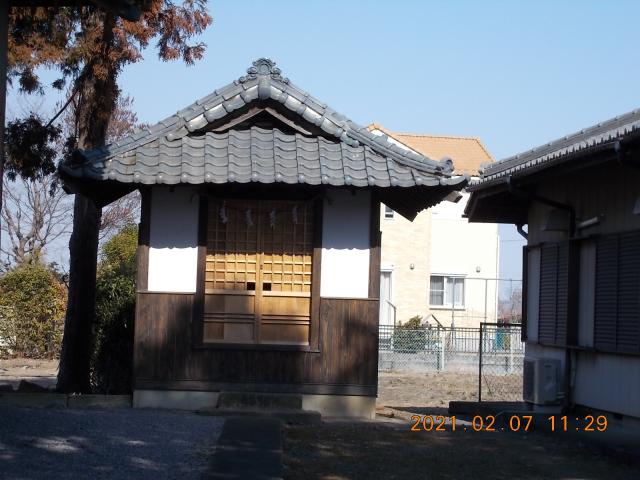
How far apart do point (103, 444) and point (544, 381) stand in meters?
6.59

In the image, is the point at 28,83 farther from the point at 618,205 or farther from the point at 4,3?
the point at 618,205

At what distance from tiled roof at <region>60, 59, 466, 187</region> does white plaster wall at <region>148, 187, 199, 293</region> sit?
61 cm

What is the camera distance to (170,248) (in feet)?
42.2

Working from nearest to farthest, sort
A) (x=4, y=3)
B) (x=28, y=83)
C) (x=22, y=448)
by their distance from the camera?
(x=22, y=448) < (x=4, y=3) < (x=28, y=83)

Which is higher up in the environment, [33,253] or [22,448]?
[33,253]

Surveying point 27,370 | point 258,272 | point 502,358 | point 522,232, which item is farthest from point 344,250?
point 27,370

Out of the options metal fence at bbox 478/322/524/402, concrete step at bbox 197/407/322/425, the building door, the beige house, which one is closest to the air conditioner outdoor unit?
concrete step at bbox 197/407/322/425

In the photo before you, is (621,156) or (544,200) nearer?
(621,156)

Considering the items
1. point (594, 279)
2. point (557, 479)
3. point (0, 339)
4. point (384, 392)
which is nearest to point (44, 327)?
point (0, 339)

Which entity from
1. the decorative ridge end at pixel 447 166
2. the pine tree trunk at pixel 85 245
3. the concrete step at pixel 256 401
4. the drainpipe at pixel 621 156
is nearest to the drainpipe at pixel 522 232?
the decorative ridge end at pixel 447 166

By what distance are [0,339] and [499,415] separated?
65.4ft

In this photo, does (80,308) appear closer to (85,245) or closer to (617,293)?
(85,245)

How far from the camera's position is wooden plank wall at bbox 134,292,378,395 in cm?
1279

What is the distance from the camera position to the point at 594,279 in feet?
41.2
